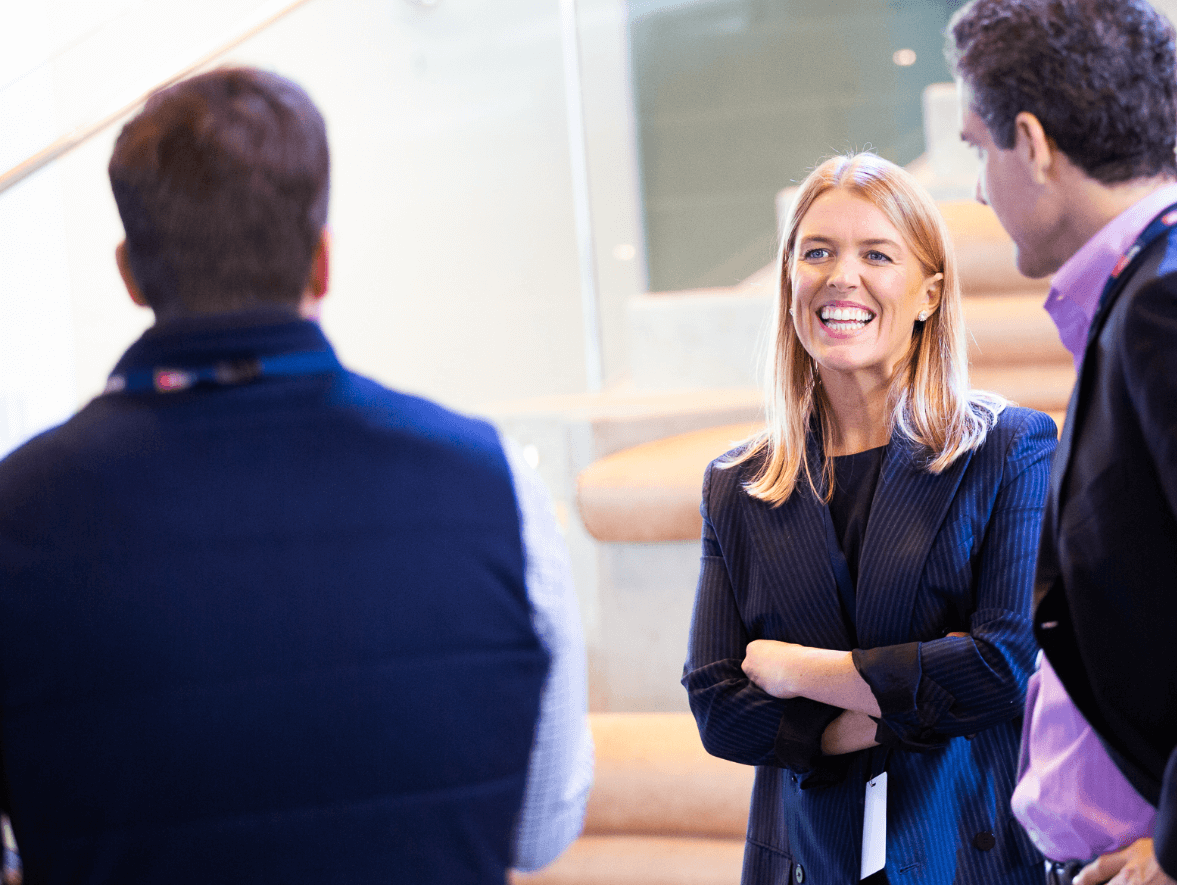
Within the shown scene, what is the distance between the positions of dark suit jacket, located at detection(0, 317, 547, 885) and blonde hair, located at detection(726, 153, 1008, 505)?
0.70 metres

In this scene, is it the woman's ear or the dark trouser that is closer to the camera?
the dark trouser

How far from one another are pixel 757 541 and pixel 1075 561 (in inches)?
20.0

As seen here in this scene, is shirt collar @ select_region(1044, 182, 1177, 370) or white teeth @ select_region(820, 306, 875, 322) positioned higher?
shirt collar @ select_region(1044, 182, 1177, 370)

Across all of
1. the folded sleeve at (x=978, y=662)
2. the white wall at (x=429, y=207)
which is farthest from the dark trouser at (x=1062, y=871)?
the white wall at (x=429, y=207)

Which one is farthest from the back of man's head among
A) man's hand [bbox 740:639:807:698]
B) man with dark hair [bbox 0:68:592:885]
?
man's hand [bbox 740:639:807:698]

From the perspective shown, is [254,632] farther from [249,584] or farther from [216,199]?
[216,199]

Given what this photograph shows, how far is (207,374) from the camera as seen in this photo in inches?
31.6

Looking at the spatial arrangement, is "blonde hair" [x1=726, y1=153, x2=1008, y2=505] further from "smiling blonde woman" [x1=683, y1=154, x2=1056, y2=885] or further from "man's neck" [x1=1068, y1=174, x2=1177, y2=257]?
"man's neck" [x1=1068, y1=174, x2=1177, y2=257]

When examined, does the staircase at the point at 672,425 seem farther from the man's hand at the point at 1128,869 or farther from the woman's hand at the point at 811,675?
the man's hand at the point at 1128,869

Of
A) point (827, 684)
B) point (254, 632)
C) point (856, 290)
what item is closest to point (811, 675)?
point (827, 684)

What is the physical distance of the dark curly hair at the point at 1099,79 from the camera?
1051mm

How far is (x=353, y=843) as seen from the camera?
81 centimetres

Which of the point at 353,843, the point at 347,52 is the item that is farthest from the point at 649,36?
the point at 353,843

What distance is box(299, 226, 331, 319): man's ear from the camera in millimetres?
854
